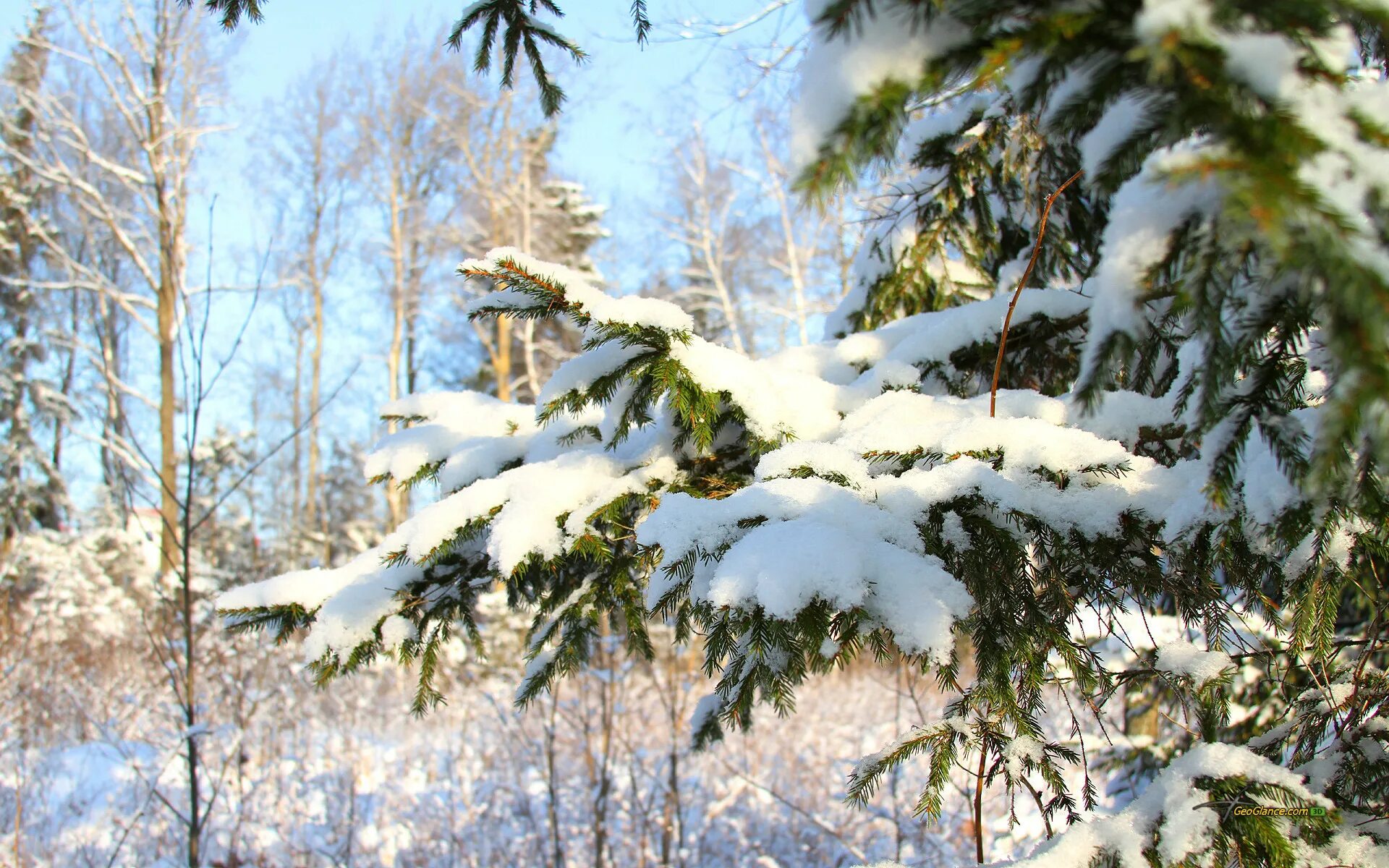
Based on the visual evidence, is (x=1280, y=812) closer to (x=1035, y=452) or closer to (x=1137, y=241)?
(x=1035, y=452)

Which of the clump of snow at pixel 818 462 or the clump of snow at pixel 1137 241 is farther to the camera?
the clump of snow at pixel 818 462

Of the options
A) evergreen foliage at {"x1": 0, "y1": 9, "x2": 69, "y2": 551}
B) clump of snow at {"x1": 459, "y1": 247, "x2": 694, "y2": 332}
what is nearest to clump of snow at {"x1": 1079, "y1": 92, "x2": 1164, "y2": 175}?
clump of snow at {"x1": 459, "y1": 247, "x2": 694, "y2": 332}

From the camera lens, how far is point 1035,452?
49.0 inches

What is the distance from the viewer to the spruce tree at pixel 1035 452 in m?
0.54

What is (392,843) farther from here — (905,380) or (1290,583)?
(1290,583)

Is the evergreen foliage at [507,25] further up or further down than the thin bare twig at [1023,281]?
further up

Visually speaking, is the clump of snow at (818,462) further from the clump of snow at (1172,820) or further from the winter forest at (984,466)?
the clump of snow at (1172,820)

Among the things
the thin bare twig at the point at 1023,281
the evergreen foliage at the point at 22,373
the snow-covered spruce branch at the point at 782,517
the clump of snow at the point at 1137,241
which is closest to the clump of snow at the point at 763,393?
the snow-covered spruce branch at the point at 782,517

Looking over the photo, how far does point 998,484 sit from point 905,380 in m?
0.63

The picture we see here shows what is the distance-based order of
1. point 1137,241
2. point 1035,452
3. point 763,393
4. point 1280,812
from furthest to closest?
point 763,393 → point 1035,452 → point 1280,812 → point 1137,241

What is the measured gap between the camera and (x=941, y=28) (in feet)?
2.16

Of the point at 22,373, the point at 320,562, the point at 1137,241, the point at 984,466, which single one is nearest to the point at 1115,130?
the point at 1137,241

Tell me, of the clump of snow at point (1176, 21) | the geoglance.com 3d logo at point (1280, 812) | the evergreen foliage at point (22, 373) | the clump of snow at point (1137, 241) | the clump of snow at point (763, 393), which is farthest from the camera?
the evergreen foliage at point (22, 373)

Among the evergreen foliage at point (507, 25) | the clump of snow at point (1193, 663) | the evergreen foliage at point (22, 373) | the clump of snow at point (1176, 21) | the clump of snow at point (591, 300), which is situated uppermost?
the evergreen foliage at point (22, 373)
